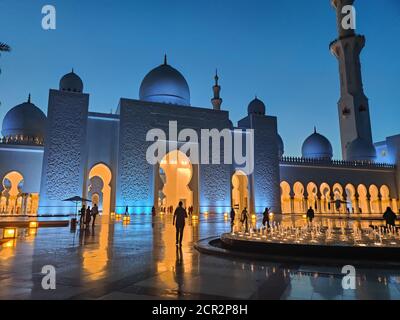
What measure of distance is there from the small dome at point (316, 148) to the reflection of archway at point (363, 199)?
2.97 m

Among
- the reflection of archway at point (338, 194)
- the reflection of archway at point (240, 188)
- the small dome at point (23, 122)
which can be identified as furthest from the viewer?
the reflection of archway at point (240, 188)

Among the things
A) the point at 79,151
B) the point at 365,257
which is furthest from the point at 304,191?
the point at 365,257

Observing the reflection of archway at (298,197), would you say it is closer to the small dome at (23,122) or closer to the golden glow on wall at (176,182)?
the golden glow on wall at (176,182)

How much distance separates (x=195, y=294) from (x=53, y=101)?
14.3 m

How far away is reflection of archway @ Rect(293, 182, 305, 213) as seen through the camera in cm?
1892

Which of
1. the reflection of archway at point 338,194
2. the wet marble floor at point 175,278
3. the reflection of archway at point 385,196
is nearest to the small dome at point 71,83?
the wet marble floor at point 175,278

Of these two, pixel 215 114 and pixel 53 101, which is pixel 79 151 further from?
pixel 215 114

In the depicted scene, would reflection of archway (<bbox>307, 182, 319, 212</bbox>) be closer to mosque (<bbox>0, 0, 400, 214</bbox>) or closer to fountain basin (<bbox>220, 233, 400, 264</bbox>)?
mosque (<bbox>0, 0, 400, 214</bbox>)

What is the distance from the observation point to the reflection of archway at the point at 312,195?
18859 millimetres

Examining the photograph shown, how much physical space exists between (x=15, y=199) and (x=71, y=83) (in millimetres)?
7019

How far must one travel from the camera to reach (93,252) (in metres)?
3.77

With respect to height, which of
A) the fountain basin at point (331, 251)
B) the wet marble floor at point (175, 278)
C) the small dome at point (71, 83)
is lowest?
the wet marble floor at point (175, 278)

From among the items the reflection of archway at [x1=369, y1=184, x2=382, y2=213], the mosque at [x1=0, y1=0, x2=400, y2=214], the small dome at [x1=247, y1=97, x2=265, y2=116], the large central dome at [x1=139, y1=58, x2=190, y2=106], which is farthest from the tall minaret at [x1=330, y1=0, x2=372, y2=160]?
the large central dome at [x1=139, y1=58, x2=190, y2=106]
